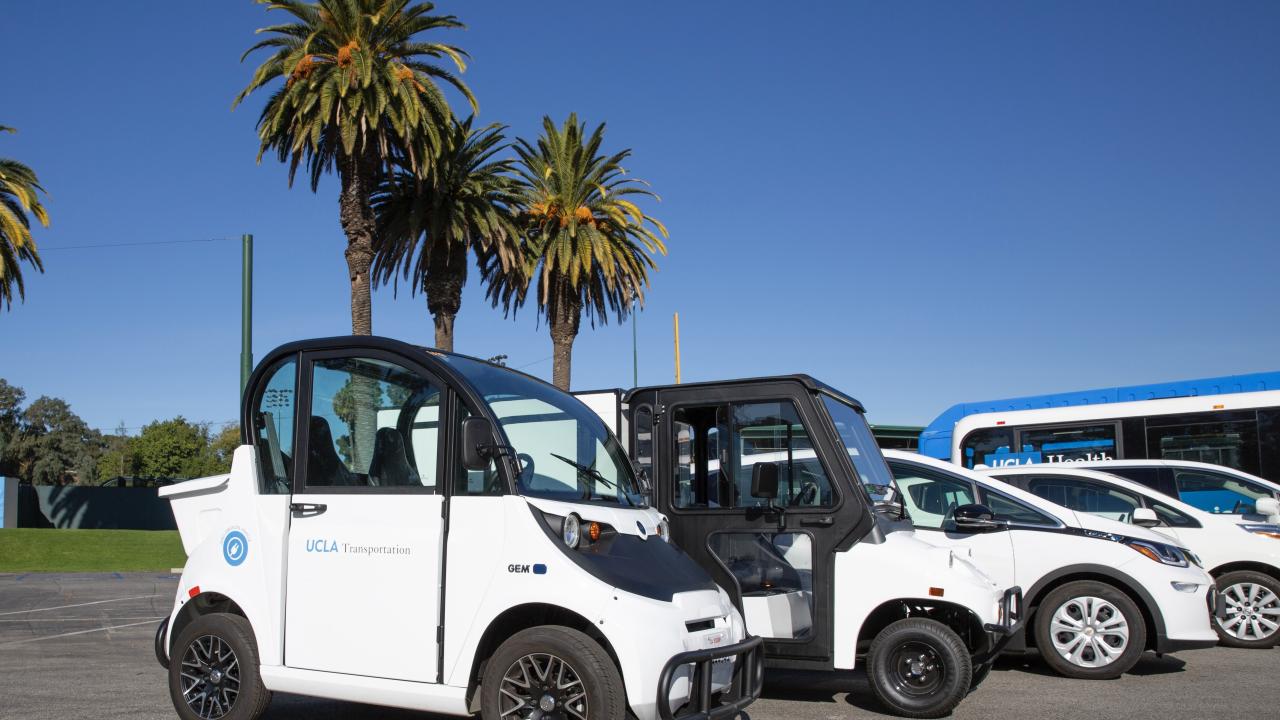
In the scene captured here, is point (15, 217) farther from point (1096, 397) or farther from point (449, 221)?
point (1096, 397)

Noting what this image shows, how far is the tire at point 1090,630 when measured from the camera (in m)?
8.16

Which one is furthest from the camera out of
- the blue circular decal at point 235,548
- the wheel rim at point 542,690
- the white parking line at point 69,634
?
the white parking line at point 69,634

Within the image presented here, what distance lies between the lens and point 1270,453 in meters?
14.1

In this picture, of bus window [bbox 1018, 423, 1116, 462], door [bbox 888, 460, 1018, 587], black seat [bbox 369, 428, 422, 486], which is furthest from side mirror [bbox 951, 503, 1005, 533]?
bus window [bbox 1018, 423, 1116, 462]

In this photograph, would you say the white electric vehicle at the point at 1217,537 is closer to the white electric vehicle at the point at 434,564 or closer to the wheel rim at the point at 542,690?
the white electric vehicle at the point at 434,564

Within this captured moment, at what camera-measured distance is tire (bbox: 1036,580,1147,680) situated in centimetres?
816

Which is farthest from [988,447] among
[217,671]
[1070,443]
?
[217,671]

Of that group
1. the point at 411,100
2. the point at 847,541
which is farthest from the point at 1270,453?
the point at 411,100

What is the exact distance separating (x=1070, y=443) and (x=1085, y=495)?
6480mm

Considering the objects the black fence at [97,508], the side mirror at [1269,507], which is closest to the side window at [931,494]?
the side mirror at [1269,507]

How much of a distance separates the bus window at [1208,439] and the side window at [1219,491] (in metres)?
3.35

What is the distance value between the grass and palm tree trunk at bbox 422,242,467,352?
9.09 metres

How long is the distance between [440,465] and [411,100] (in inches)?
631

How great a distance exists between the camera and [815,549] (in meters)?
6.93
